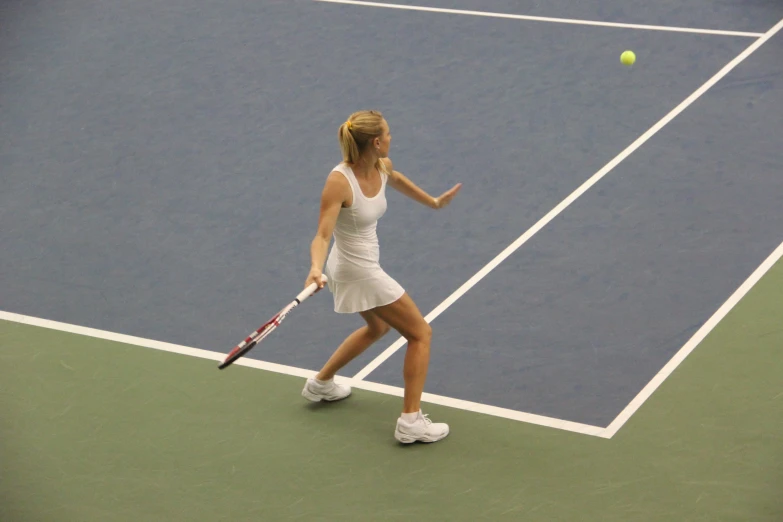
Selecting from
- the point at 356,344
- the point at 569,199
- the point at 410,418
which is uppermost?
the point at 569,199

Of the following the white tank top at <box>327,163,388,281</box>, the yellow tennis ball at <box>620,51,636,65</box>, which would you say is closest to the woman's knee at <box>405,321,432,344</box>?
the white tank top at <box>327,163,388,281</box>

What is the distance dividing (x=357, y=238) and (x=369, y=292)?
1.04 feet

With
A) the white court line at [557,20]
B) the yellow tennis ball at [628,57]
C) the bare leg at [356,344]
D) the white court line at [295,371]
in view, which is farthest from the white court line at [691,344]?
the white court line at [557,20]

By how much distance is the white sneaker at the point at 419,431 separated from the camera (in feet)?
23.0

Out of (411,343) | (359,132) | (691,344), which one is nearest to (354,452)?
(411,343)

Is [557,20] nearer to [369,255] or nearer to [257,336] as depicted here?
[369,255]

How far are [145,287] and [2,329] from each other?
1072 mm

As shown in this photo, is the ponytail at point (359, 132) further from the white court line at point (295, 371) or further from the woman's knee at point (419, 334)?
the white court line at point (295, 371)

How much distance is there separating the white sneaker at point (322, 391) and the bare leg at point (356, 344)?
9cm

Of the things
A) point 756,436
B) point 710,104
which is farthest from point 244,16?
point 756,436

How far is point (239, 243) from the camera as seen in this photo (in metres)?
9.66

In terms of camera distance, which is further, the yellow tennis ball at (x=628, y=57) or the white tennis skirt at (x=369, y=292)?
the yellow tennis ball at (x=628, y=57)

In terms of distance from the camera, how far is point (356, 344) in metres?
7.37

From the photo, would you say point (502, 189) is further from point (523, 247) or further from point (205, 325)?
point (205, 325)
